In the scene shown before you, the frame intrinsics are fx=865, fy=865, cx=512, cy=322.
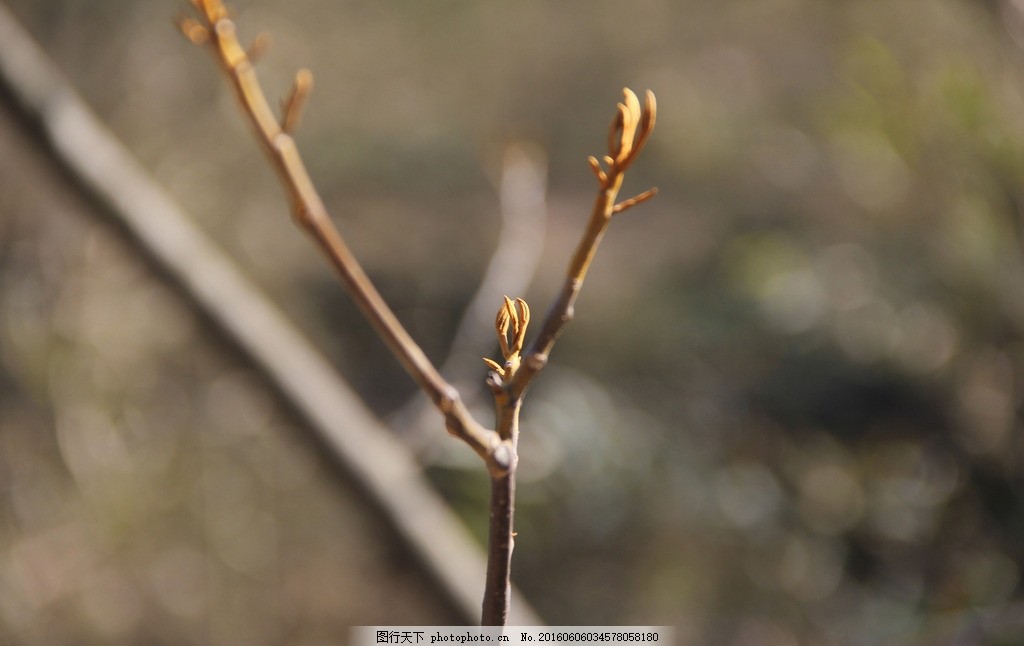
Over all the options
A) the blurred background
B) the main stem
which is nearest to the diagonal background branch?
the blurred background

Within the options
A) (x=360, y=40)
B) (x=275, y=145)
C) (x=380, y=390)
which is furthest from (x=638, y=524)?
(x=360, y=40)

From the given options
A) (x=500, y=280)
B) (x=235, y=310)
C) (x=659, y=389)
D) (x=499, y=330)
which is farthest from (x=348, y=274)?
(x=659, y=389)

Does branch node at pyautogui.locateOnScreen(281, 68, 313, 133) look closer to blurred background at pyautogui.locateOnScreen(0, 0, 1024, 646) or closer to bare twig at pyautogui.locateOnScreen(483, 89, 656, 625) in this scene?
bare twig at pyautogui.locateOnScreen(483, 89, 656, 625)

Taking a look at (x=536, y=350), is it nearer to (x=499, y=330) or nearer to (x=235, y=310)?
(x=499, y=330)

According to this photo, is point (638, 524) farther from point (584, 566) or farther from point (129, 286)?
point (129, 286)

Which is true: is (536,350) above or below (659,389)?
above

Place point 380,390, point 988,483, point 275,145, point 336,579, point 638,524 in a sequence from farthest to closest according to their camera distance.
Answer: point 380,390
point 336,579
point 638,524
point 988,483
point 275,145

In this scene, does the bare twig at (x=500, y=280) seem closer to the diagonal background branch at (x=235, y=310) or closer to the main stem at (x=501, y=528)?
the diagonal background branch at (x=235, y=310)
